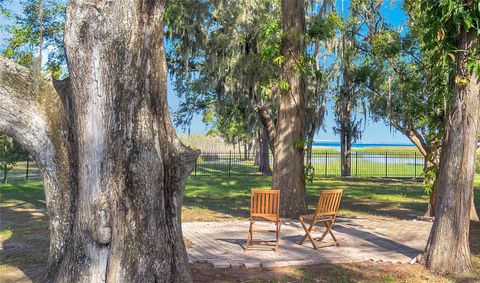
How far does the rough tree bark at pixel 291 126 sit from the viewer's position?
1044 cm

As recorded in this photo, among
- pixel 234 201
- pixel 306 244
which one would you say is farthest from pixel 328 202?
pixel 234 201

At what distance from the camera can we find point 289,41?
34.0 ft

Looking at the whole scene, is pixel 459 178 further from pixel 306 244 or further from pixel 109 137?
pixel 109 137

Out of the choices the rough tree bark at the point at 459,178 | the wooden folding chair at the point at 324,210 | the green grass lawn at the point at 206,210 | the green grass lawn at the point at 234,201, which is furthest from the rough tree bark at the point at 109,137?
the green grass lawn at the point at 234,201

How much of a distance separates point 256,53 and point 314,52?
2983mm

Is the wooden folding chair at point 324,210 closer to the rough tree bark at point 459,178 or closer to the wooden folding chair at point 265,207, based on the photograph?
the wooden folding chair at point 265,207

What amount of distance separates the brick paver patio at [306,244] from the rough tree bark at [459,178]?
0.51 m

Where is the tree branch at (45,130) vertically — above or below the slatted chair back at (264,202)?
above

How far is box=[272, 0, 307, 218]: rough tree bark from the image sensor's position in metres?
10.4

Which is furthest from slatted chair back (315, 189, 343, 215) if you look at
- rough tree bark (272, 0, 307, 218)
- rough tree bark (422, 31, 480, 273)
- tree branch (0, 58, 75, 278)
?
tree branch (0, 58, 75, 278)

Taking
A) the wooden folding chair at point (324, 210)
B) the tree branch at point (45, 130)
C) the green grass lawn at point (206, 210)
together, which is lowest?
the green grass lawn at point (206, 210)

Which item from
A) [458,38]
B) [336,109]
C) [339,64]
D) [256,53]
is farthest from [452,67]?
[336,109]

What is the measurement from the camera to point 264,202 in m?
7.09

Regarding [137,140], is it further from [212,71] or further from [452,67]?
[212,71]
